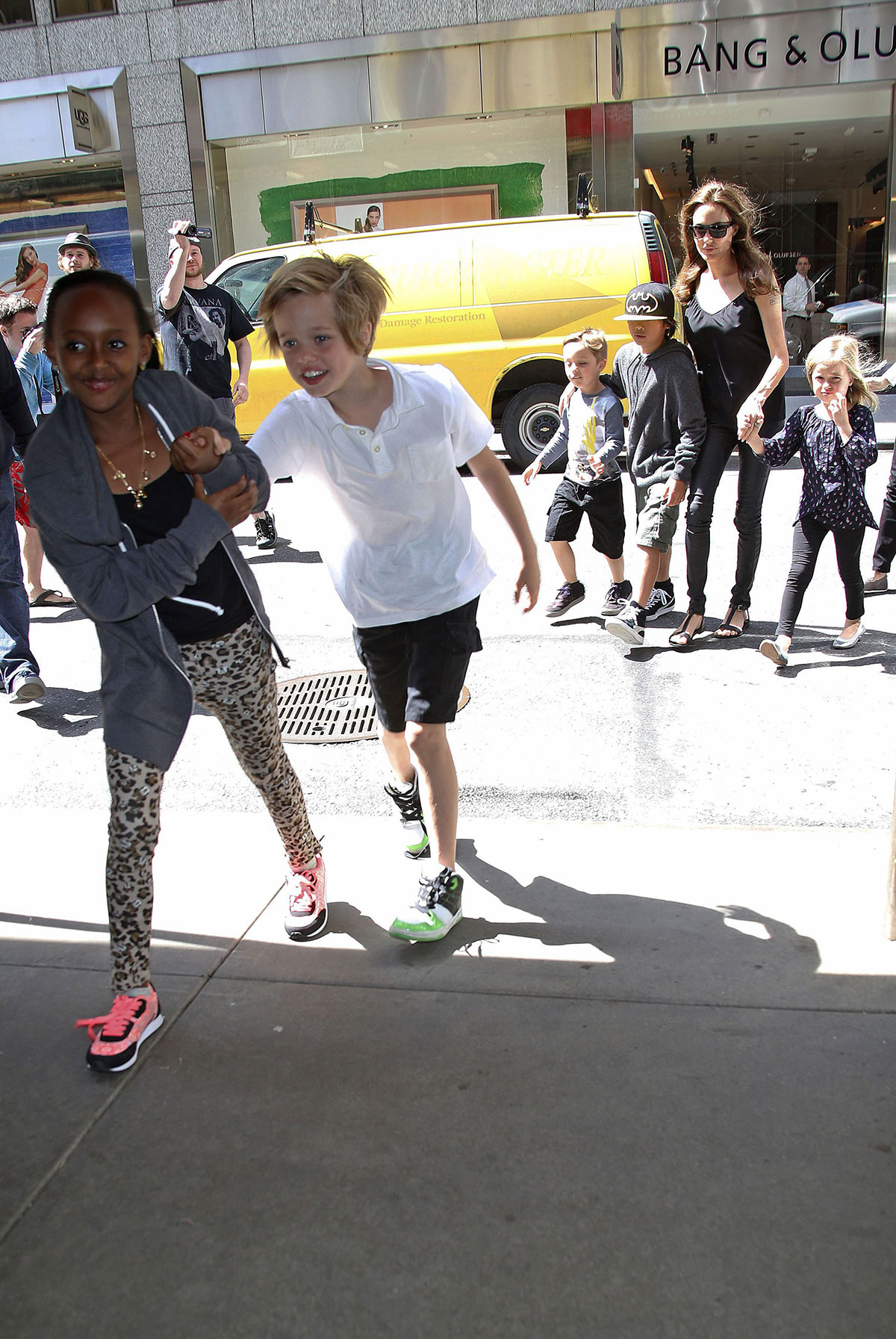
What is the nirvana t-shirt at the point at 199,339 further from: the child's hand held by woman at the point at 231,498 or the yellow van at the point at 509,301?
the child's hand held by woman at the point at 231,498

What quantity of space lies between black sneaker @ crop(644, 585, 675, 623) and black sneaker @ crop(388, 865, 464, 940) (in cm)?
295

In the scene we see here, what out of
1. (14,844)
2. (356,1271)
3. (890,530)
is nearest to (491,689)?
(14,844)

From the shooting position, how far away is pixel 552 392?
1074 centimetres

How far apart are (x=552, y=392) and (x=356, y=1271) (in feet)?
31.2

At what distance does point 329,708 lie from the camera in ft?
16.4

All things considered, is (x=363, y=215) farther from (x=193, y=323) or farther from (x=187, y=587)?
(x=187, y=587)

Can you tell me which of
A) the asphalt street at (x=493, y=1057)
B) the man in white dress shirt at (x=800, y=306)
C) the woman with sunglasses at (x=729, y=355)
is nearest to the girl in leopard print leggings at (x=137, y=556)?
the asphalt street at (x=493, y=1057)

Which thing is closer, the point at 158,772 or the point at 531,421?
the point at 158,772

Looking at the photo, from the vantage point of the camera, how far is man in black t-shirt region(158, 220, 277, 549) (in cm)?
662

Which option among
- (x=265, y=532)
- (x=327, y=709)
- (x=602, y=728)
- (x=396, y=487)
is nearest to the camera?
(x=396, y=487)

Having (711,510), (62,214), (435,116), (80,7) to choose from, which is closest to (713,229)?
(711,510)

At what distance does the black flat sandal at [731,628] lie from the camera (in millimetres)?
5559

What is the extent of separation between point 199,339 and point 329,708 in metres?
2.86

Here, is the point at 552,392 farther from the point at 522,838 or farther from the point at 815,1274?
the point at 815,1274
